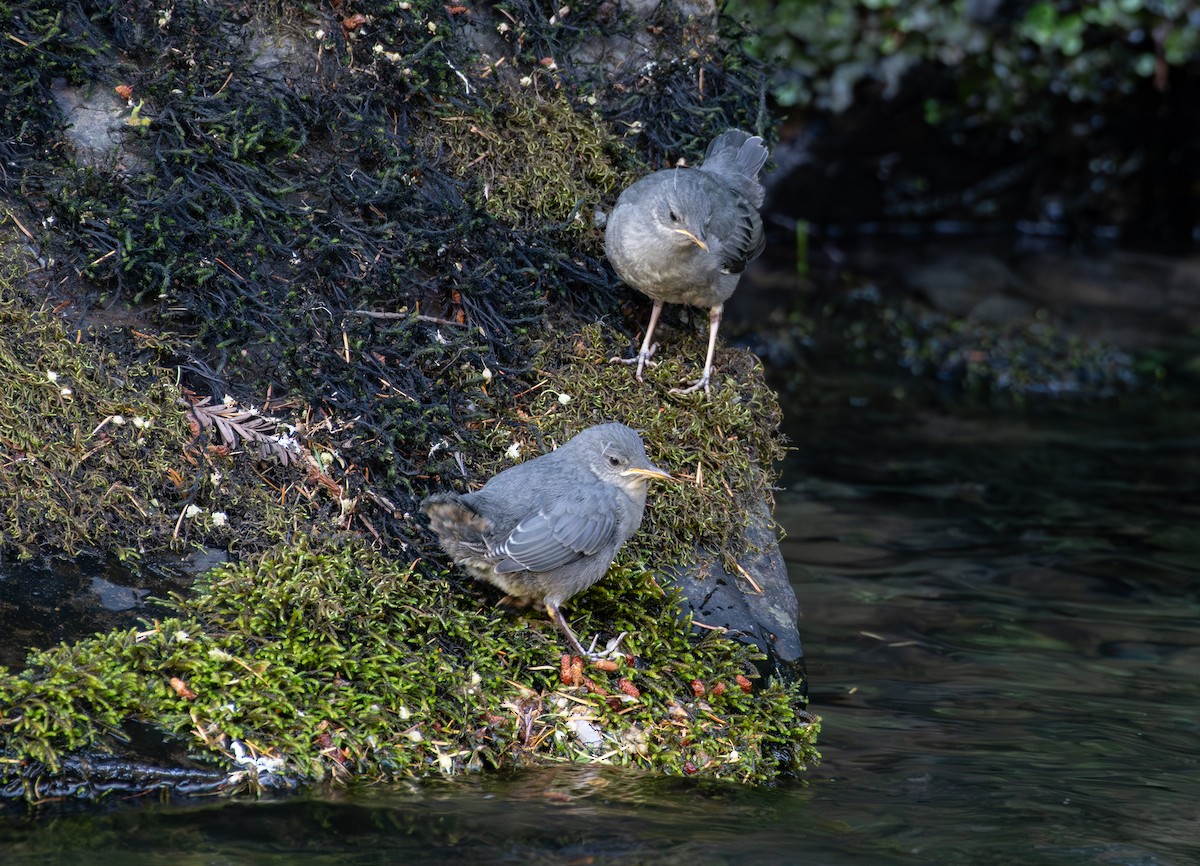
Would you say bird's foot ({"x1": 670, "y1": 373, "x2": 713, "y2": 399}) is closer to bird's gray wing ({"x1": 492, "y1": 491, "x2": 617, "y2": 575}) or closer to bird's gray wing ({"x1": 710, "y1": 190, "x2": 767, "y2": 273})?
bird's gray wing ({"x1": 710, "y1": 190, "x2": 767, "y2": 273})

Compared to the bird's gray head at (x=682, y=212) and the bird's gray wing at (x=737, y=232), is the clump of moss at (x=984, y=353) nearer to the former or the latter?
the bird's gray wing at (x=737, y=232)

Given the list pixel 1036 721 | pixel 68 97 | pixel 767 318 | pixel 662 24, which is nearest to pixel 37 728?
pixel 68 97

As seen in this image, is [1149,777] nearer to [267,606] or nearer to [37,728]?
[267,606]

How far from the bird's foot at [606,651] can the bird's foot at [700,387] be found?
1.29m

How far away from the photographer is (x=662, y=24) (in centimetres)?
642

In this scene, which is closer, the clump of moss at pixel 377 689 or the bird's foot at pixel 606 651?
the clump of moss at pixel 377 689

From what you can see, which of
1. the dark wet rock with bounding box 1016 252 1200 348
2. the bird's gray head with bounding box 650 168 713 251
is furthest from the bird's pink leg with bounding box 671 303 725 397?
the dark wet rock with bounding box 1016 252 1200 348

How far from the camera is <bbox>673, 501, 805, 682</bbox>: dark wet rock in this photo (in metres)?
5.01

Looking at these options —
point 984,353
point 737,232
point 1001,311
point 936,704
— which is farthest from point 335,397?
point 1001,311

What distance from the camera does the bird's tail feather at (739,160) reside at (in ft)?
19.6

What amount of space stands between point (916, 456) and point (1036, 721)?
3.90 metres

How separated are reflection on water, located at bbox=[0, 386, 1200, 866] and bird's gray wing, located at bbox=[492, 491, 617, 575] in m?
0.76

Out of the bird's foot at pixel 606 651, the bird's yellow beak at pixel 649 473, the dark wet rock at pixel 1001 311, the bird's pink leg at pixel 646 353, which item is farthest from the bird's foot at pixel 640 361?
the dark wet rock at pixel 1001 311

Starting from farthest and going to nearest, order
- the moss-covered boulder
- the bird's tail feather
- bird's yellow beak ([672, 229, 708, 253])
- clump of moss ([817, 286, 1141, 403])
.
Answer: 1. clump of moss ([817, 286, 1141, 403])
2. the bird's tail feather
3. bird's yellow beak ([672, 229, 708, 253])
4. the moss-covered boulder
